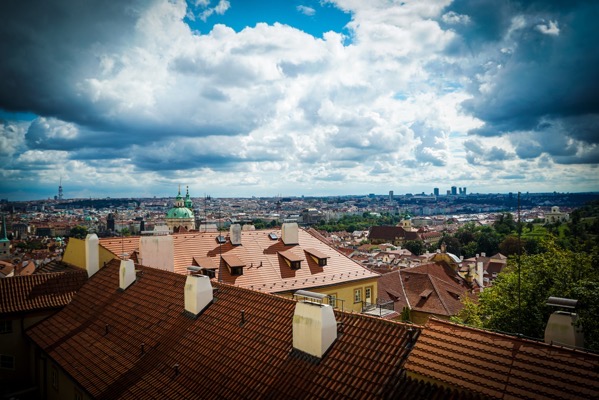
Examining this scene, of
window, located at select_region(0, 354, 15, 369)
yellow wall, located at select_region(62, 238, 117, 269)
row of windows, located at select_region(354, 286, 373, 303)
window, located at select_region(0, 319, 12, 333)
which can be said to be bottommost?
window, located at select_region(0, 354, 15, 369)

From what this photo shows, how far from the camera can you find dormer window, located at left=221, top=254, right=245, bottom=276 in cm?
2397

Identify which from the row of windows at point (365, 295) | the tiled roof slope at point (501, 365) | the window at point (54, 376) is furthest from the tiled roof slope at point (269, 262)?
the tiled roof slope at point (501, 365)

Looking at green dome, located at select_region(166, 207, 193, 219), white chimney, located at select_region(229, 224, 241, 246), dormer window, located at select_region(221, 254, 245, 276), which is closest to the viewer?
dormer window, located at select_region(221, 254, 245, 276)

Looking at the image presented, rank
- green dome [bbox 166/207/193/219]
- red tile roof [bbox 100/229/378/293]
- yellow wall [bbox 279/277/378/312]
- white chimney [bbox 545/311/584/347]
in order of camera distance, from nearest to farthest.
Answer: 1. white chimney [bbox 545/311/584/347]
2. red tile roof [bbox 100/229/378/293]
3. yellow wall [bbox 279/277/378/312]
4. green dome [bbox 166/207/193/219]

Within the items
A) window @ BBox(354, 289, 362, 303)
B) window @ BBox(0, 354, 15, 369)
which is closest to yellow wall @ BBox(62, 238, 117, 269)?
window @ BBox(0, 354, 15, 369)

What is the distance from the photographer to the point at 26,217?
6609 inches

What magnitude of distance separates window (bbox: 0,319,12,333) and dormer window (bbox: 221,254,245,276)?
10702mm

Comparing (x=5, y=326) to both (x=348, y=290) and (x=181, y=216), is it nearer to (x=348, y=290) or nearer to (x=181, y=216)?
(x=348, y=290)

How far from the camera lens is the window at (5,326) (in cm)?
1911

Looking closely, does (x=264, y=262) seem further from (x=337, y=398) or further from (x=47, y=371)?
(x=337, y=398)

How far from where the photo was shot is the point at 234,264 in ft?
78.8

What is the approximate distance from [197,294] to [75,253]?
48.8 feet

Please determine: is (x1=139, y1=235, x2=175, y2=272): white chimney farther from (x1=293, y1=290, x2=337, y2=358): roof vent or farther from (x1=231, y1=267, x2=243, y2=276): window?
(x1=293, y1=290, x2=337, y2=358): roof vent

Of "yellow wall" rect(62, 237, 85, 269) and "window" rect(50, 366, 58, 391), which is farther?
"yellow wall" rect(62, 237, 85, 269)
